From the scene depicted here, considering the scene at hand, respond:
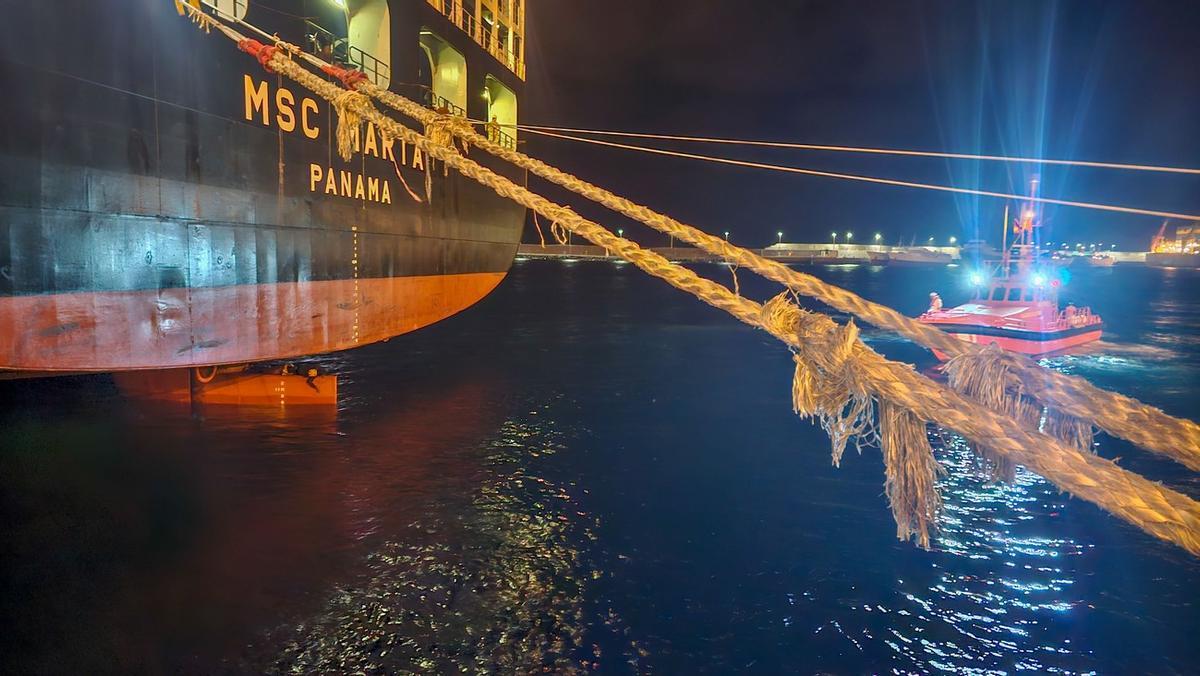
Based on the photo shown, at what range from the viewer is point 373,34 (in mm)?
15297

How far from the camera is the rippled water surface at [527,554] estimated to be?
592cm

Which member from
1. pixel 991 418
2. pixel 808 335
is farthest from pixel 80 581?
pixel 991 418

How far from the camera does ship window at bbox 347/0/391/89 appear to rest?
1502 cm

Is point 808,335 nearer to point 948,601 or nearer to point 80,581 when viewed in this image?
point 948,601

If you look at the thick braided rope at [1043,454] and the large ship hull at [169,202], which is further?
the large ship hull at [169,202]

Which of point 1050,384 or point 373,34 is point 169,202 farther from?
point 1050,384

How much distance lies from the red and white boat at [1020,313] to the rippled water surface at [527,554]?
9.02 meters

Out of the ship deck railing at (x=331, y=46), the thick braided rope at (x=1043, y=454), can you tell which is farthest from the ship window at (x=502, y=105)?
the thick braided rope at (x=1043, y=454)

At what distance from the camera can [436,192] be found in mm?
17203

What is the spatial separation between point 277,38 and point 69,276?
5053 millimetres

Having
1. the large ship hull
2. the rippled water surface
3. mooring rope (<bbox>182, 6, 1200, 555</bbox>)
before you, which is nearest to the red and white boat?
the rippled water surface

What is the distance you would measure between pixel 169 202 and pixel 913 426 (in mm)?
10144

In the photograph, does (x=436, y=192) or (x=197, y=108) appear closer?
(x=197, y=108)

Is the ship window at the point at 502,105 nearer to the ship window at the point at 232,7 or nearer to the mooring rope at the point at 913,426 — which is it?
the ship window at the point at 232,7
